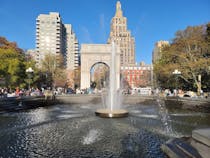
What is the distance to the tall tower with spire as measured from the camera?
333 feet

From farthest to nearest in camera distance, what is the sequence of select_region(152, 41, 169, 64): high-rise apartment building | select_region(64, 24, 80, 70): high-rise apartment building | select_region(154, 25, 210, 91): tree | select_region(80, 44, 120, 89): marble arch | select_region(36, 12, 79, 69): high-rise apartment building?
select_region(64, 24, 80, 70): high-rise apartment building < select_region(36, 12, 79, 69): high-rise apartment building < select_region(80, 44, 120, 89): marble arch < select_region(152, 41, 169, 64): high-rise apartment building < select_region(154, 25, 210, 91): tree

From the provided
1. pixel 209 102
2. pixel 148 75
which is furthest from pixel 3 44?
pixel 148 75

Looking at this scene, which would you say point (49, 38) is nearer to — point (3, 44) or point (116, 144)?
point (3, 44)

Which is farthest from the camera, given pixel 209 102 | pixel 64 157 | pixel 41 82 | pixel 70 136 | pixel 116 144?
pixel 41 82

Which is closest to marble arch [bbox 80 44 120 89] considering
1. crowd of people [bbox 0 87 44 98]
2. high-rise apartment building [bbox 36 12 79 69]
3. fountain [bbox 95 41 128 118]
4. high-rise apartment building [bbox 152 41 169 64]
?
high-rise apartment building [bbox 152 41 169 64]

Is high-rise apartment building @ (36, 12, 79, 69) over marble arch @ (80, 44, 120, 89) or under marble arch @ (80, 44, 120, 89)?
over

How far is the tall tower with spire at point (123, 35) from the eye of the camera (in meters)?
102

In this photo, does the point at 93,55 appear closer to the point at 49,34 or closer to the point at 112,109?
the point at 112,109

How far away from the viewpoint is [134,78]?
10956 centimetres

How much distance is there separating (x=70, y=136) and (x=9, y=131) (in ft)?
9.36

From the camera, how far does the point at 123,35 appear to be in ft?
356

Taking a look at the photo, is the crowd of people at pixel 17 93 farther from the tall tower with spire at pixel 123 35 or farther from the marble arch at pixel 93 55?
the tall tower with spire at pixel 123 35

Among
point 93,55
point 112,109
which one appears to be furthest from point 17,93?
point 93,55

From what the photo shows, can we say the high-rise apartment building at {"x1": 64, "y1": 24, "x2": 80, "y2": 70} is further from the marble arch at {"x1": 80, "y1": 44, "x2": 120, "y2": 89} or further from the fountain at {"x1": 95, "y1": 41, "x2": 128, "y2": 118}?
the fountain at {"x1": 95, "y1": 41, "x2": 128, "y2": 118}
